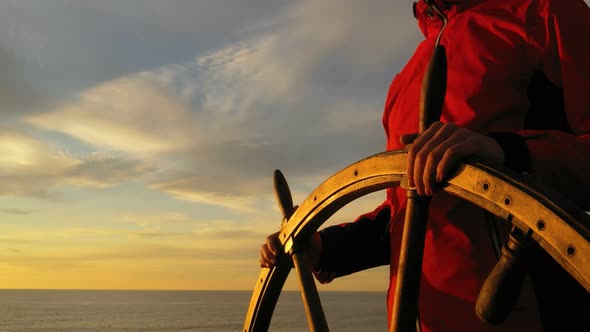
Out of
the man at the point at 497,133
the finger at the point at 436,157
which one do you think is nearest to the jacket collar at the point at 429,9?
the man at the point at 497,133

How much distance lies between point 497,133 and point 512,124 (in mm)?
324

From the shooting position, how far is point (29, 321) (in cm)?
8469

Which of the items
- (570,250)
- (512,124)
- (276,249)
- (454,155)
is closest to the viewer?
(570,250)

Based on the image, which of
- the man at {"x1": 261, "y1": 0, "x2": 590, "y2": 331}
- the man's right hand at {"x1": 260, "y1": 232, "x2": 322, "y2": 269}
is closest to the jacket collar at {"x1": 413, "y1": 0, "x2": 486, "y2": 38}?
the man at {"x1": 261, "y1": 0, "x2": 590, "y2": 331}

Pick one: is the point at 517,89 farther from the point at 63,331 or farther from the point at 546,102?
the point at 63,331

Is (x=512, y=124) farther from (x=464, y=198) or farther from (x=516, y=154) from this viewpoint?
(x=464, y=198)

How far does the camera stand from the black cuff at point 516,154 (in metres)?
1.65

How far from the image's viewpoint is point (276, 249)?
2.71 m

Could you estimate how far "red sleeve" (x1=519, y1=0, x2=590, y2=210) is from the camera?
1.65 m

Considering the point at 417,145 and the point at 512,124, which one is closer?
the point at 417,145

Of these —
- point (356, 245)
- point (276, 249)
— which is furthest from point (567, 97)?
point (276, 249)

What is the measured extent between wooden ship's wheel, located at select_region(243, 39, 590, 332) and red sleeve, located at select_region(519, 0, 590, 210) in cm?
22

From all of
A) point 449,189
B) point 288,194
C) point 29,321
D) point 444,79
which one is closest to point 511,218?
point 449,189

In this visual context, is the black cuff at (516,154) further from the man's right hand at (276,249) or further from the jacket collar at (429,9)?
the man's right hand at (276,249)
